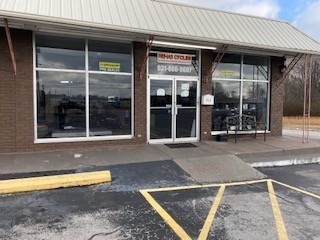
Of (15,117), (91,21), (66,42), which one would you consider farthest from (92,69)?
(15,117)

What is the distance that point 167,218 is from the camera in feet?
13.9

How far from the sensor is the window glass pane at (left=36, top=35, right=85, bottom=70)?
7919mm

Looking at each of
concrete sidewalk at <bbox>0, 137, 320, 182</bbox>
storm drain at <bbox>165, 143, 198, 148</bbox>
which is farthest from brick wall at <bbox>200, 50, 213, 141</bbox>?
storm drain at <bbox>165, 143, 198, 148</bbox>

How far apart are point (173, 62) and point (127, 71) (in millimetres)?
1651

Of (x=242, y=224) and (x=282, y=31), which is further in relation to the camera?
(x=282, y=31)

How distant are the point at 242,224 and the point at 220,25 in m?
6.77

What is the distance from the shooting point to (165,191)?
5387mm

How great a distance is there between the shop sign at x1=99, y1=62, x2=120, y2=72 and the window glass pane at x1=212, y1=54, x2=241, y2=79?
142 inches

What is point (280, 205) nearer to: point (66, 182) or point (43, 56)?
point (66, 182)

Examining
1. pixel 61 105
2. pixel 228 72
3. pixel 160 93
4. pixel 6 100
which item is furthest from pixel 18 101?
pixel 228 72

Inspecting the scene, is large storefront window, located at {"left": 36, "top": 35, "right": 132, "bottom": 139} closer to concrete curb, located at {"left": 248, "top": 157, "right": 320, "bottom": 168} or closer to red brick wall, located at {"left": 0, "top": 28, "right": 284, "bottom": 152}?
red brick wall, located at {"left": 0, "top": 28, "right": 284, "bottom": 152}

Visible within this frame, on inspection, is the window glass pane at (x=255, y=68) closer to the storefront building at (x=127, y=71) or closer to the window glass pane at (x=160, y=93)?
the storefront building at (x=127, y=71)

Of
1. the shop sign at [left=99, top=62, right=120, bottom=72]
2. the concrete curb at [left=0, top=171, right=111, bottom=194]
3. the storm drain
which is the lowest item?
the concrete curb at [left=0, top=171, right=111, bottom=194]

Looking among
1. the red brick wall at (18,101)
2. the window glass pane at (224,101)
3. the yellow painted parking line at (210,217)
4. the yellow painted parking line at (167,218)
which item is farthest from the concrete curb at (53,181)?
the window glass pane at (224,101)
